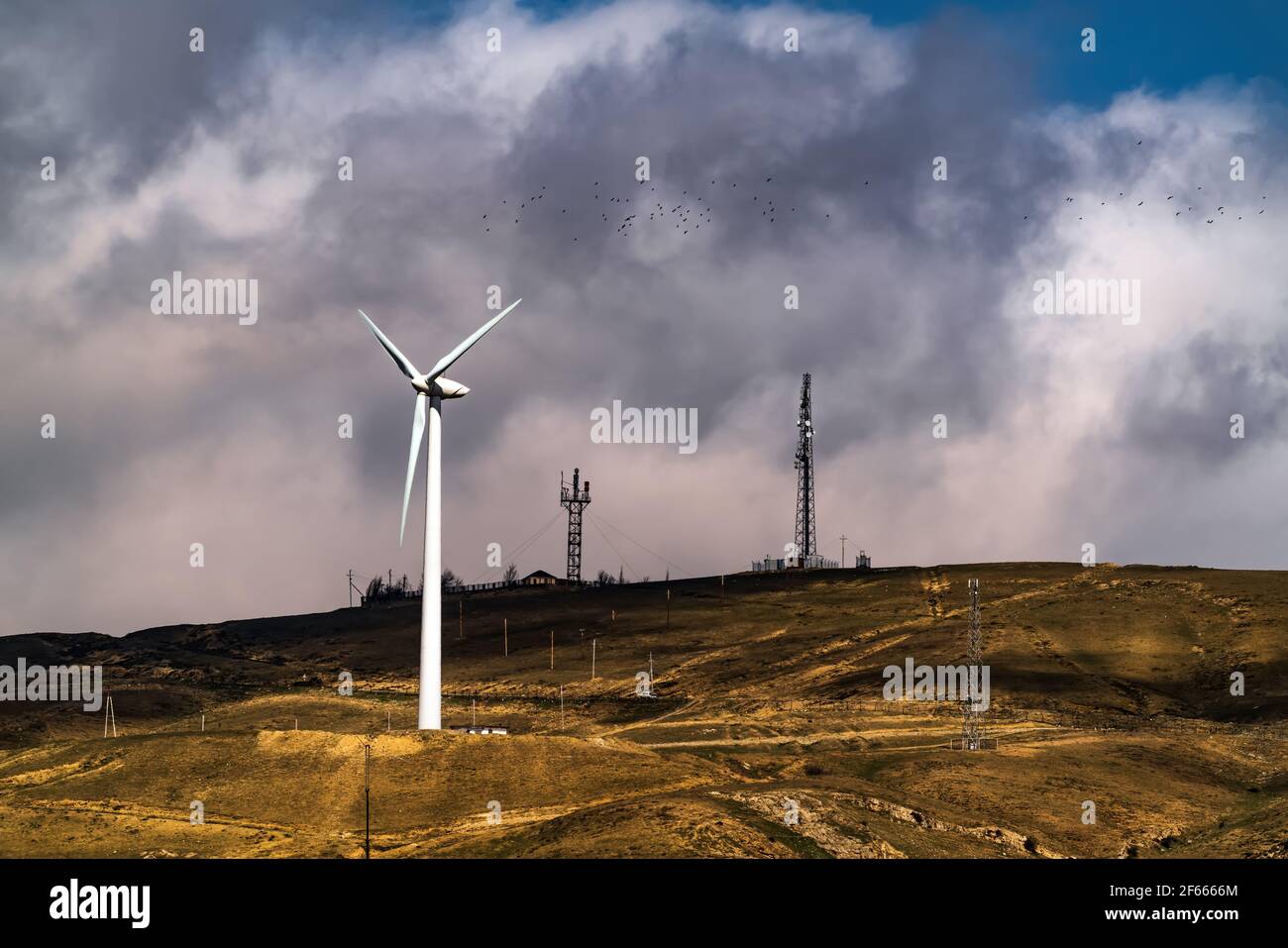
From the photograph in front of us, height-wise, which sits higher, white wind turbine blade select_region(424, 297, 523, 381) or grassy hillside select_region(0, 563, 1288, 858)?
white wind turbine blade select_region(424, 297, 523, 381)

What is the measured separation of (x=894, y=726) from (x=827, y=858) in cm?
7847

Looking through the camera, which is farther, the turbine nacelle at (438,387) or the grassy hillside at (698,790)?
the turbine nacelle at (438,387)

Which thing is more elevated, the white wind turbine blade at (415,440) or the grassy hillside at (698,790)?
the white wind turbine blade at (415,440)

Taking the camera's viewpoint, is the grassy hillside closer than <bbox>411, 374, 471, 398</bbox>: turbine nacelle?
Yes

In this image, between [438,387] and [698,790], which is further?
[438,387]

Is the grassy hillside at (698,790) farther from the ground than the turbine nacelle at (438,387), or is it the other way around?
the turbine nacelle at (438,387)

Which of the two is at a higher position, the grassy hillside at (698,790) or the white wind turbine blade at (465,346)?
the white wind turbine blade at (465,346)

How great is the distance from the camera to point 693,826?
3447 inches

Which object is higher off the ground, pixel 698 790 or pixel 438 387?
pixel 438 387

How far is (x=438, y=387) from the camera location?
12006 centimetres

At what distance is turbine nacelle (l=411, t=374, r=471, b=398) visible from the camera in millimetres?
119438

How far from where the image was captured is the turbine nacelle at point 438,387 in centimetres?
11944
